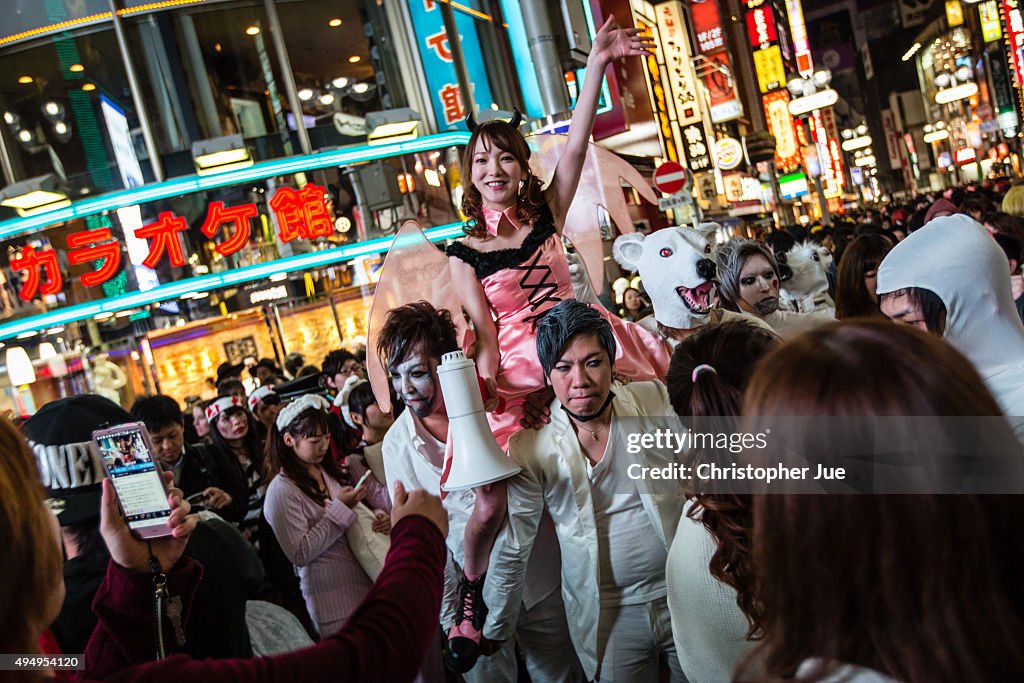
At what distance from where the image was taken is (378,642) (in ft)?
5.13

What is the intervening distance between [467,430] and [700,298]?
5.17 ft

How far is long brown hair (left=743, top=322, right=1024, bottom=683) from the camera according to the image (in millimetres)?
1047

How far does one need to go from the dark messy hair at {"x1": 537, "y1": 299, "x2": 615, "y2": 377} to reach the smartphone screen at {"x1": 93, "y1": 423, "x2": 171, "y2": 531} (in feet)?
4.54

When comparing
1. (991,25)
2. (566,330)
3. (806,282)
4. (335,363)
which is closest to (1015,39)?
(991,25)

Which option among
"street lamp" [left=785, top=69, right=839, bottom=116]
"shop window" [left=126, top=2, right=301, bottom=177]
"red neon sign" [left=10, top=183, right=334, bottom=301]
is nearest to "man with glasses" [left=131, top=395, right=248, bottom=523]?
"red neon sign" [left=10, top=183, right=334, bottom=301]

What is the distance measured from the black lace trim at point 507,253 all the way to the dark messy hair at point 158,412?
2494 millimetres

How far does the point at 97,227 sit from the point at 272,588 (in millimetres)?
10364

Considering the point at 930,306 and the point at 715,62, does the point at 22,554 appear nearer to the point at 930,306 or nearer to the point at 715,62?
the point at 930,306

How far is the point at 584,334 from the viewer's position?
286 cm

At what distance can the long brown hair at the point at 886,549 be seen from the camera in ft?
3.43

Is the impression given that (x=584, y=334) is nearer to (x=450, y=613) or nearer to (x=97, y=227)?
(x=450, y=613)

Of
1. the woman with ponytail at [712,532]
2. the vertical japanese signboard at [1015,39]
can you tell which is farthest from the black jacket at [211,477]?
the vertical japanese signboard at [1015,39]

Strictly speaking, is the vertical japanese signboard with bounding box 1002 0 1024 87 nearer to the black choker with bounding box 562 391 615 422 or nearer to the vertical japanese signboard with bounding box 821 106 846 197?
the black choker with bounding box 562 391 615 422

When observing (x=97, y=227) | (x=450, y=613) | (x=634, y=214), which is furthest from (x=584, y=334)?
(x=634, y=214)
